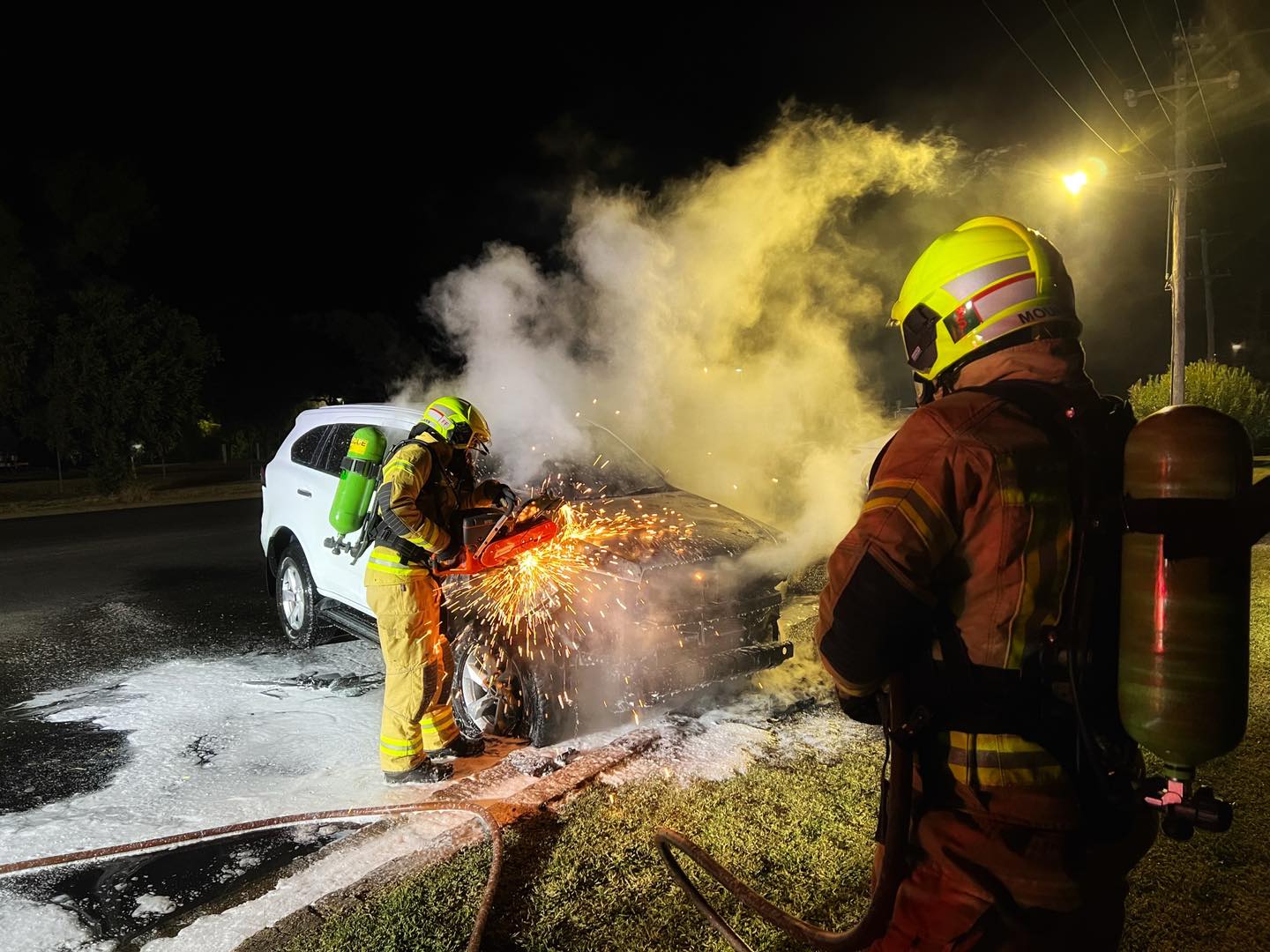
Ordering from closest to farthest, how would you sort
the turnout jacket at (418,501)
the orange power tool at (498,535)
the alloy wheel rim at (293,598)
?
the turnout jacket at (418,501) → the orange power tool at (498,535) → the alloy wheel rim at (293,598)

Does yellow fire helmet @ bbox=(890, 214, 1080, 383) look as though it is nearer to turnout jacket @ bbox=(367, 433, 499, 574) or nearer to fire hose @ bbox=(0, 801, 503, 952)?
fire hose @ bbox=(0, 801, 503, 952)

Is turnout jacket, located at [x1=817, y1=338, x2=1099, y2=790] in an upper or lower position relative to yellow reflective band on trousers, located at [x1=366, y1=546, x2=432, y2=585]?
upper

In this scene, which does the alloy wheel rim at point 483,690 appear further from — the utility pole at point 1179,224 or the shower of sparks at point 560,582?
the utility pole at point 1179,224

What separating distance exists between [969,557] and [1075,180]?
444 inches

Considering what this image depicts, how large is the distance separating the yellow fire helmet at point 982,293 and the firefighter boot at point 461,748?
3658 millimetres

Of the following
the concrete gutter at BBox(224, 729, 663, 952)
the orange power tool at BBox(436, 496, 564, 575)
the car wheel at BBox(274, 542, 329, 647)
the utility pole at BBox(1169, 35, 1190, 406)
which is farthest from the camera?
the utility pole at BBox(1169, 35, 1190, 406)

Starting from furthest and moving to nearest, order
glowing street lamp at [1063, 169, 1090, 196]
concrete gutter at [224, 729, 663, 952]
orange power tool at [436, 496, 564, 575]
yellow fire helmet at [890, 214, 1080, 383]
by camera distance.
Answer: glowing street lamp at [1063, 169, 1090, 196], orange power tool at [436, 496, 564, 575], concrete gutter at [224, 729, 663, 952], yellow fire helmet at [890, 214, 1080, 383]

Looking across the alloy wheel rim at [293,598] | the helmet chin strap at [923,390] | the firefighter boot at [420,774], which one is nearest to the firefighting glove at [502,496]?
the firefighter boot at [420,774]

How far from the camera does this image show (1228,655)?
1.60 meters

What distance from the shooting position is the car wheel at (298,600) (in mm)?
6574

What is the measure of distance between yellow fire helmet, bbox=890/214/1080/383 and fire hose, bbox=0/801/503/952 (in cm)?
255

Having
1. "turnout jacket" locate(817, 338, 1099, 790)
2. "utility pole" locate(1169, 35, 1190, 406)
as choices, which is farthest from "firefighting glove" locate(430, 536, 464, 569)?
"utility pole" locate(1169, 35, 1190, 406)

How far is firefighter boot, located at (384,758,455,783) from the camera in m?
4.36

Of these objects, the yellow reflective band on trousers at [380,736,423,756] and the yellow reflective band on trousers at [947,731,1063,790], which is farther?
the yellow reflective band on trousers at [380,736,423,756]
